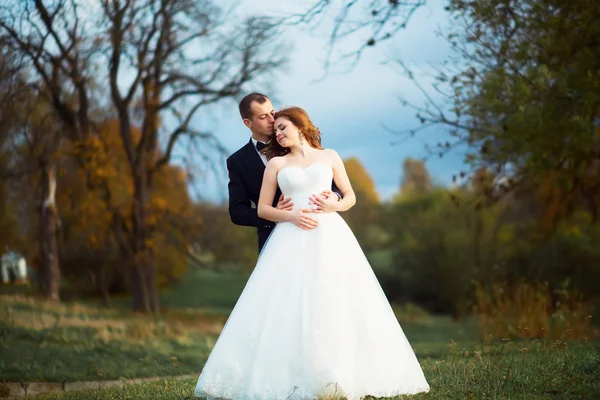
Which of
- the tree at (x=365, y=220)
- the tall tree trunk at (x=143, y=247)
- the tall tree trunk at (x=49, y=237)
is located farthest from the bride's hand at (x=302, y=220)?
the tree at (x=365, y=220)

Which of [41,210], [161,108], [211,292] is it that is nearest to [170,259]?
[211,292]

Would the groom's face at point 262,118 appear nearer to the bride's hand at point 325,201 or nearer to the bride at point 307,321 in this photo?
the bride at point 307,321

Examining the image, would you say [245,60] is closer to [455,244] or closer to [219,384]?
[455,244]

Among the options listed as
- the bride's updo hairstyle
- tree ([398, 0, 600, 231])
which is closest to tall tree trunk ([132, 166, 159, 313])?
tree ([398, 0, 600, 231])

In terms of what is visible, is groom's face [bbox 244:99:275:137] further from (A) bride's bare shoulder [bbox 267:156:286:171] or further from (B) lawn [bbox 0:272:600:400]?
(B) lawn [bbox 0:272:600:400]

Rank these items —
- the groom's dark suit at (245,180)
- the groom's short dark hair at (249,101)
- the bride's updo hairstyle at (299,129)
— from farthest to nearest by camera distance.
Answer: the groom's dark suit at (245,180), the groom's short dark hair at (249,101), the bride's updo hairstyle at (299,129)

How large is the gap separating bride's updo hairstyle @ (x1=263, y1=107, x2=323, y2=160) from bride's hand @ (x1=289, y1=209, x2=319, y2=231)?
572mm

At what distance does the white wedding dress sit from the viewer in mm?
4582

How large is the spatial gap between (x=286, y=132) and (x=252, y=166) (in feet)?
2.26

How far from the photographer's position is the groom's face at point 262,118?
5453mm

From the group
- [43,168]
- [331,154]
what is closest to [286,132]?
[331,154]

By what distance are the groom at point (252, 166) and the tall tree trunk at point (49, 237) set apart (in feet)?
48.9

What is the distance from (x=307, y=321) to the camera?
15.3 feet

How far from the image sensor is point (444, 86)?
8359 millimetres
